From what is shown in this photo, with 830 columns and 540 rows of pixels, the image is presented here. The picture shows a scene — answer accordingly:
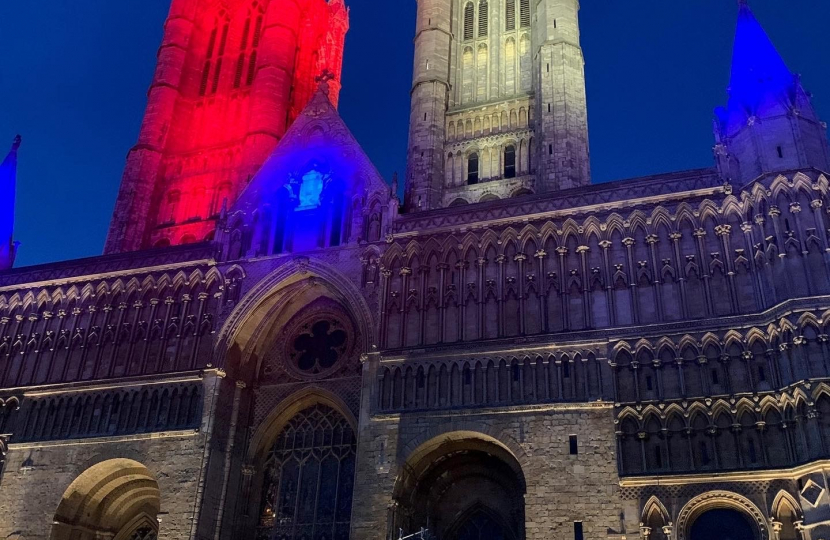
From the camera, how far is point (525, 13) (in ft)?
137

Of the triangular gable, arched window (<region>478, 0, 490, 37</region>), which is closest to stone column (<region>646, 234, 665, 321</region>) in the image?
the triangular gable

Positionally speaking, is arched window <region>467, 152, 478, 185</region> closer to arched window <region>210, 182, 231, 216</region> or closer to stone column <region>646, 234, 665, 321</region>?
arched window <region>210, 182, 231, 216</region>

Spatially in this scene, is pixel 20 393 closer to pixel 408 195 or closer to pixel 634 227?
pixel 408 195

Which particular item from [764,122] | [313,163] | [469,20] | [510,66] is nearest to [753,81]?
[764,122]

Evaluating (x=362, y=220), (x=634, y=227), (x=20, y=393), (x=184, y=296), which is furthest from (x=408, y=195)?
(x=20, y=393)

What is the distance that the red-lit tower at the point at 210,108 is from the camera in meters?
41.6

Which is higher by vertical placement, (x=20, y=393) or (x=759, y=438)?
(x=20, y=393)

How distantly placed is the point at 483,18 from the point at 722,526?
102 ft

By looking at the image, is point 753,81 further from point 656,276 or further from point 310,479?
point 310,479

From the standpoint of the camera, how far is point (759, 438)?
755 inches

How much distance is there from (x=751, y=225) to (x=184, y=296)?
708 inches

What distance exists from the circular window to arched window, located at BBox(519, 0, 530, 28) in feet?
73.0

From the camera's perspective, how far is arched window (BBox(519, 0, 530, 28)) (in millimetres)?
41459

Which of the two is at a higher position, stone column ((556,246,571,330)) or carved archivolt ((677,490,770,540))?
stone column ((556,246,571,330))
